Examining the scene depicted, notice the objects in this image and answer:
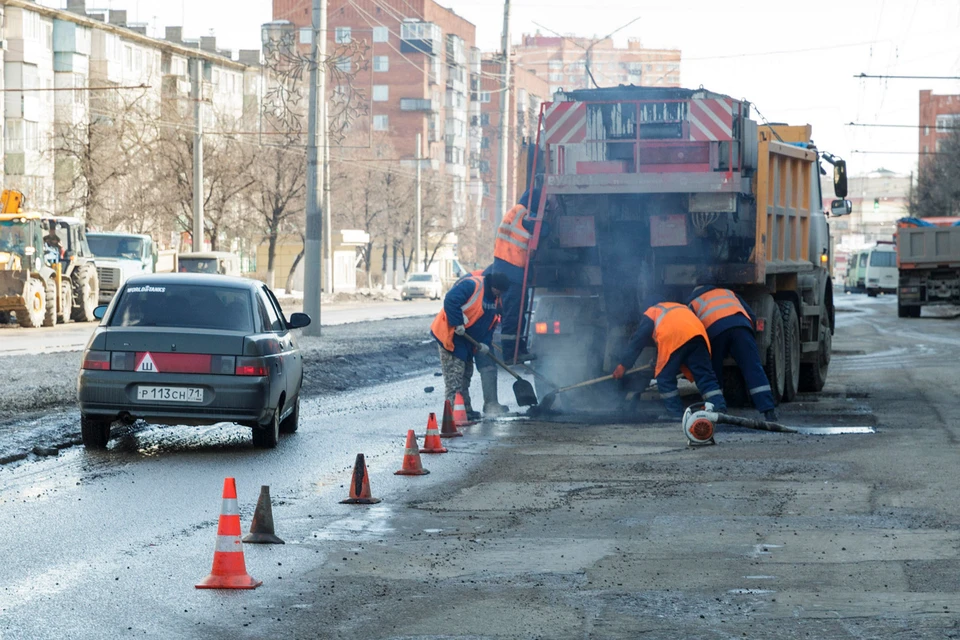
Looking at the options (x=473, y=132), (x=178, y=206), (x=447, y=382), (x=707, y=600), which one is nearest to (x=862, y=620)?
(x=707, y=600)

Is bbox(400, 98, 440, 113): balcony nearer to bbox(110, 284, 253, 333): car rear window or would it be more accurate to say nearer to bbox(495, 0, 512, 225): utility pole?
bbox(495, 0, 512, 225): utility pole

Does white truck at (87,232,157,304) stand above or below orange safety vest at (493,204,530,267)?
below

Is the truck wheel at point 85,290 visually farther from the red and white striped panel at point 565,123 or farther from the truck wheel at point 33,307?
the red and white striped panel at point 565,123

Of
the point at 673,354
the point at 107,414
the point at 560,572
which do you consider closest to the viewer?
the point at 560,572

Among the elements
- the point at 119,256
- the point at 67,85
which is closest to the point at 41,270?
the point at 119,256

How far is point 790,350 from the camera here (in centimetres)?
1648

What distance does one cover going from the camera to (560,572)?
691cm

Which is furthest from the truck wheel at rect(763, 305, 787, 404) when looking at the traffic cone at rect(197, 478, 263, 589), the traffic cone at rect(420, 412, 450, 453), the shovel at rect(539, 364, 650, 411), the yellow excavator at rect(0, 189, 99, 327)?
the yellow excavator at rect(0, 189, 99, 327)

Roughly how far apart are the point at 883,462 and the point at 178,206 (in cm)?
5259

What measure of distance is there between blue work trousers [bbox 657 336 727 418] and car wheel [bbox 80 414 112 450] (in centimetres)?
483

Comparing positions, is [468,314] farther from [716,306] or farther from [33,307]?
[33,307]

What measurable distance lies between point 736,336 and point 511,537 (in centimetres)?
653

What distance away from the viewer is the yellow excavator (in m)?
32.4

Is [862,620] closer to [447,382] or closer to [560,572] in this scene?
[560,572]
